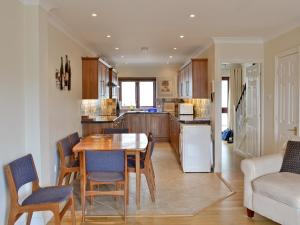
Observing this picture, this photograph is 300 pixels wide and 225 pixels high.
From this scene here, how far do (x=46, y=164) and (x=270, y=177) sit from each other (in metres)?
2.62

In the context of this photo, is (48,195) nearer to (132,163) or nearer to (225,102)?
(132,163)

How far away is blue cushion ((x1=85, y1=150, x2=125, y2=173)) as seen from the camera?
143 inches

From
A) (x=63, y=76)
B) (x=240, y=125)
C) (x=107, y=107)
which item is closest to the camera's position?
(x=63, y=76)

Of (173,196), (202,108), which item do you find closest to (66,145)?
(173,196)

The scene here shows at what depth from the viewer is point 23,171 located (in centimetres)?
303

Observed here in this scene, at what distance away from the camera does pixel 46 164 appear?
3.70m

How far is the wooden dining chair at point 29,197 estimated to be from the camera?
110 inches

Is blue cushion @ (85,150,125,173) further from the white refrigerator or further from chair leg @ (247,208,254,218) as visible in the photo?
the white refrigerator

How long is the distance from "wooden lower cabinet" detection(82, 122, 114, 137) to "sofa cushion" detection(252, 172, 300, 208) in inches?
130

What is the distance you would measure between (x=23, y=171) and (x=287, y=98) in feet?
13.6

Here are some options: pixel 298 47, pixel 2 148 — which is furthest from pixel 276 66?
pixel 2 148

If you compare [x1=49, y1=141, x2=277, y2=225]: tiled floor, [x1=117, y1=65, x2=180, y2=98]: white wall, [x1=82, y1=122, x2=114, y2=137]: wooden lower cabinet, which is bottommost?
[x1=49, y1=141, x2=277, y2=225]: tiled floor

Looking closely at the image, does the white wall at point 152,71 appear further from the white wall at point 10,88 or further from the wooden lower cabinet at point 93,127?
the white wall at point 10,88

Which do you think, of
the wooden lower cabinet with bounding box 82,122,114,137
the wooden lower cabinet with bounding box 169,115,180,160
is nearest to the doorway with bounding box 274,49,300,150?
the wooden lower cabinet with bounding box 169,115,180,160
